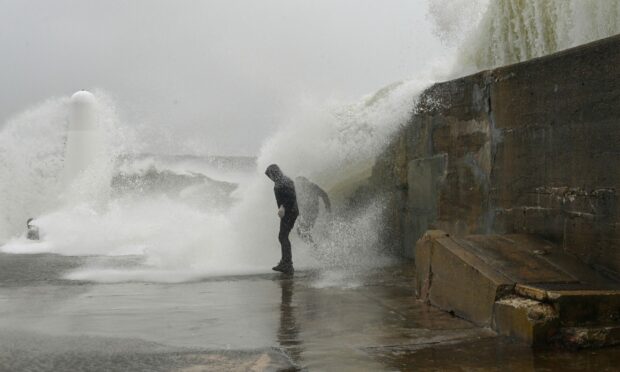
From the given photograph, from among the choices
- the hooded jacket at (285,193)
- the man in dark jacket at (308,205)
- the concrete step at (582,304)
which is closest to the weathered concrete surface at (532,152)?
the concrete step at (582,304)

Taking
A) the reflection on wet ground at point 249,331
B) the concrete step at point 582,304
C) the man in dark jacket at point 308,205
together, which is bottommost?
the reflection on wet ground at point 249,331

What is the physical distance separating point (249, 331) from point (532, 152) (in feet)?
9.69

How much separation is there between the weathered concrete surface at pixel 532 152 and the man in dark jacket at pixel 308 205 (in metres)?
2.04

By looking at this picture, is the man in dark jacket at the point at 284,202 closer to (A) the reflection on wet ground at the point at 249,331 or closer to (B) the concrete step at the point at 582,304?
(A) the reflection on wet ground at the point at 249,331

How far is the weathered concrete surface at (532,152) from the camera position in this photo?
15.5 ft

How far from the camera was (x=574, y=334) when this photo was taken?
400 cm

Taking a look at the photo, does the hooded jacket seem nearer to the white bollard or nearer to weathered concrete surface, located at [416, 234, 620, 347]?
weathered concrete surface, located at [416, 234, 620, 347]

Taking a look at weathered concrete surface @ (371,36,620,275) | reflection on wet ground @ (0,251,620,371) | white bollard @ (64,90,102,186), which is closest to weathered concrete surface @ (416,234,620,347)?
reflection on wet ground @ (0,251,620,371)

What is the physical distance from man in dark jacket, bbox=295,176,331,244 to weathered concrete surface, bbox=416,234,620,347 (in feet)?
12.7

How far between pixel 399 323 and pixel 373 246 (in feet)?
13.9

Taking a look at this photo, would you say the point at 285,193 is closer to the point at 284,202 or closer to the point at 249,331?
the point at 284,202

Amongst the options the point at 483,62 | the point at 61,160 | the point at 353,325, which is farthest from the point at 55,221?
the point at 353,325

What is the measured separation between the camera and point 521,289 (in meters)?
4.38

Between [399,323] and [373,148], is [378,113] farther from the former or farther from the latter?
[399,323]
